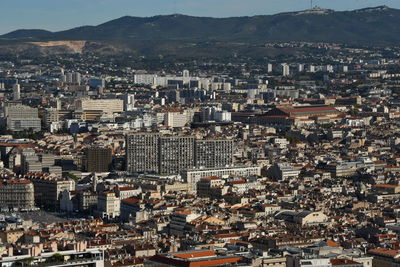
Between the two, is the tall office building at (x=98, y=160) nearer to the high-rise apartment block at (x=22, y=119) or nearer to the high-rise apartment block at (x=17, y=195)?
the high-rise apartment block at (x=17, y=195)

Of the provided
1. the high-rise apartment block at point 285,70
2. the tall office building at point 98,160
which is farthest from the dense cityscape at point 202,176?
the high-rise apartment block at point 285,70

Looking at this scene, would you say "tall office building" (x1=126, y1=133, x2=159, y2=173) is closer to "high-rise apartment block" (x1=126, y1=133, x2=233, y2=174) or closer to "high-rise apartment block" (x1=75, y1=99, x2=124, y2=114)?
"high-rise apartment block" (x1=126, y1=133, x2=233, y2=174)

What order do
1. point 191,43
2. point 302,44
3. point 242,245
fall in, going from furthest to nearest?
point 191,43, point 302,44, point 242,245

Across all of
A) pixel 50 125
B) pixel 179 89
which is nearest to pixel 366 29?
pixel 179 89

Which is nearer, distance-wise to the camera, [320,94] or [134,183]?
[134,183]

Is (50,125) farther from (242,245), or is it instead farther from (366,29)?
(366,29)

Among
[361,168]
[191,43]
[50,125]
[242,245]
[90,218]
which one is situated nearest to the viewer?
[242,245]

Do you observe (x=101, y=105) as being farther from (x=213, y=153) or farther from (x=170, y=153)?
(x=170, y=153)
